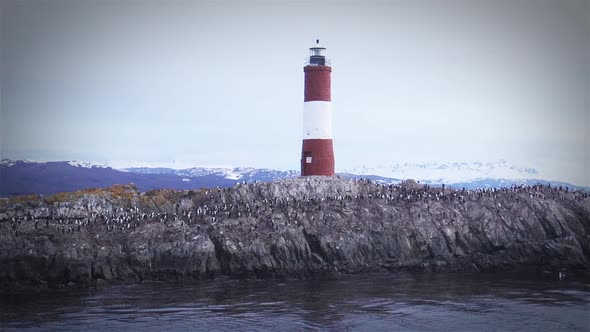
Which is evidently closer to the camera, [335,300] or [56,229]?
[335,300]

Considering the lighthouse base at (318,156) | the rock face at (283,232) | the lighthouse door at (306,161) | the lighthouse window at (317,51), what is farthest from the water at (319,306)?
the lighthouse window at (317,51)

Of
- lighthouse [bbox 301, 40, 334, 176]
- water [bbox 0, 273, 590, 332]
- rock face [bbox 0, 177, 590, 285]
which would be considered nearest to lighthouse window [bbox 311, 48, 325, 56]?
lighthouse [bbox 301, 40, 334, 176]

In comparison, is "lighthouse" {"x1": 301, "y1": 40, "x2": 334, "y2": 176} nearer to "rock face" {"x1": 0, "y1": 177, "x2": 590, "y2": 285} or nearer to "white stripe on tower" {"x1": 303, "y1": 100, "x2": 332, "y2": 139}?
"white stripe on tower" {"x1": 303, "y1": 100, "x2": 332, "y2": 139}

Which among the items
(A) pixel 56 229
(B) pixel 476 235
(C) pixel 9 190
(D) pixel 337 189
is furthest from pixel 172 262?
(C) pixel 9 190

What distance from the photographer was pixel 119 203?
67.8 m

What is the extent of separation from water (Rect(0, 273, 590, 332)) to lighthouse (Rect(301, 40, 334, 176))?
1639cm

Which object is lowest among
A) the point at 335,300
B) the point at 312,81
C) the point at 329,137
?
the point at 335,300

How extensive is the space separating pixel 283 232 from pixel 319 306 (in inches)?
521

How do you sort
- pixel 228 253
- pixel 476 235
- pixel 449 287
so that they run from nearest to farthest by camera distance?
pixel 449 287, pixel 228 253, pixel 476 235

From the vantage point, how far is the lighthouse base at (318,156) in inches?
2810

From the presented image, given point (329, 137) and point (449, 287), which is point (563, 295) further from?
point (329, 137)

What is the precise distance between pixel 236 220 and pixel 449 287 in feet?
57.0

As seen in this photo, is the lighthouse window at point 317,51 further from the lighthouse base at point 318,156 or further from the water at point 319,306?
the water at point 319,306

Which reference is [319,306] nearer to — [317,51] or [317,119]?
[317,119]
